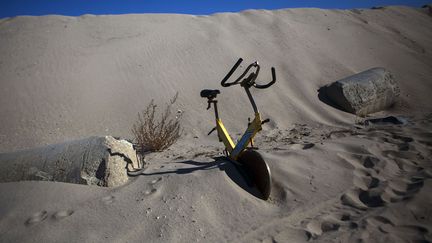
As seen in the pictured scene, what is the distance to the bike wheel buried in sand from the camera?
264 cm

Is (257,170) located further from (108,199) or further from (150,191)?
(108,199)

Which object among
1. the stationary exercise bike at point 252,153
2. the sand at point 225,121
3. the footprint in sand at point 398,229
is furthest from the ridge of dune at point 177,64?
the footprint in sand at point 398,229

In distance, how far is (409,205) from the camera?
2.30 meters

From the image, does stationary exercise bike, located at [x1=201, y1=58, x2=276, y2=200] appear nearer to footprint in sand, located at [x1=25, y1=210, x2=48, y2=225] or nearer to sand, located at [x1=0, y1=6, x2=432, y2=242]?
sand, located at [x1=0, y1=6, x2=432, y2=242]

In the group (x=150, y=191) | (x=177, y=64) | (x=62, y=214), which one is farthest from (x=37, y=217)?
(x=177, y=64)

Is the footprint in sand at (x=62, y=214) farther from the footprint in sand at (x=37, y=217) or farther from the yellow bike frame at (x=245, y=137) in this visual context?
the yellow bike frame at (x=245, y=137)

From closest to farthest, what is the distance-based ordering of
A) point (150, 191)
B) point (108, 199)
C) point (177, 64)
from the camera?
1. point (108, 199)
2. point (150, 191)
3. point (177, 64)

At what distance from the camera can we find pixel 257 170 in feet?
9.15

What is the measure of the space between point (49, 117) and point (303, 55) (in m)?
7.66

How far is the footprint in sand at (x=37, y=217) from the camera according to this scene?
2.30 meters

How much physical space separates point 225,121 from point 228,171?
10.9ft

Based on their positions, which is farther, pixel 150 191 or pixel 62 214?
pixel 150 191

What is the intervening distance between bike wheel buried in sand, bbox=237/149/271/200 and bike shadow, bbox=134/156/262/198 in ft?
0.15

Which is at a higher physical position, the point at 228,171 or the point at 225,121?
the point at 225,121
